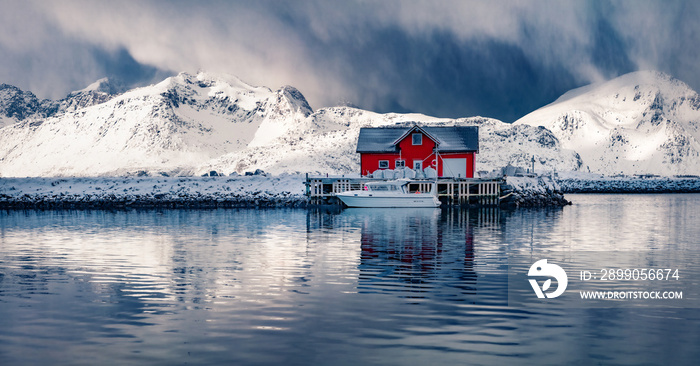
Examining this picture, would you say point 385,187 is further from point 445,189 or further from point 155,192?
point 155,192

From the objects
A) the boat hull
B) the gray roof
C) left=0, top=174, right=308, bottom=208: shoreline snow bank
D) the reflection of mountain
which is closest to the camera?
the reflection of mountain

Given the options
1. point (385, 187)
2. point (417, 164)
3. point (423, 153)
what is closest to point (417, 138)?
point (423, 153)

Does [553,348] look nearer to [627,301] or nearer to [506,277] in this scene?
[627,301]

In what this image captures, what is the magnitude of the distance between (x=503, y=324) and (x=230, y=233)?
997 inches

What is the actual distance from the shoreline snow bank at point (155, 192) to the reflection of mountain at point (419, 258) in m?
29.1

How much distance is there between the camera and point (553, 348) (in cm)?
1213

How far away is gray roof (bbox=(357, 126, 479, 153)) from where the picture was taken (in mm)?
71250

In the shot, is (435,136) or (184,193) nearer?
(435,136)

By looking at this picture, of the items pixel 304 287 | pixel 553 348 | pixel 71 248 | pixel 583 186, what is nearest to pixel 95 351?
pixel 304 287

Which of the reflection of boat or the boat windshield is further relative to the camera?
the boat windshield

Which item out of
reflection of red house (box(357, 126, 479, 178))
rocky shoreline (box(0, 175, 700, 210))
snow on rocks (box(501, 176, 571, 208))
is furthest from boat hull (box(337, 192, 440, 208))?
snow on rocks (box(501, 176, 571, 208))

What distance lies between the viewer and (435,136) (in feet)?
238

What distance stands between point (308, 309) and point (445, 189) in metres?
54.1

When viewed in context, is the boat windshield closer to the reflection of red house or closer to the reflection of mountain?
the reflection of red house
